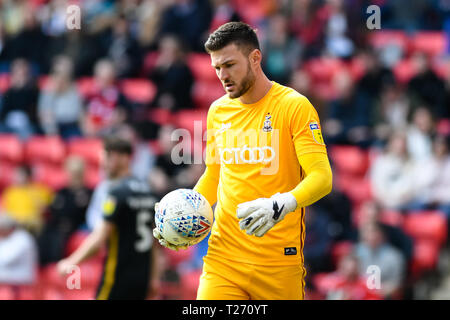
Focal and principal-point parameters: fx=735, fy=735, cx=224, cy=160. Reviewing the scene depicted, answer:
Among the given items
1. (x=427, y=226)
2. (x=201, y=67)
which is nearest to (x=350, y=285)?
(x=427, y=226)

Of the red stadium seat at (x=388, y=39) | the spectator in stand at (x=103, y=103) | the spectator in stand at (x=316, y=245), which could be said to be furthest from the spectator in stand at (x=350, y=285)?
the spectator in stand at (x=103, y=103)

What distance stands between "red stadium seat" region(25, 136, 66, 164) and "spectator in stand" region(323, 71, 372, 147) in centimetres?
495

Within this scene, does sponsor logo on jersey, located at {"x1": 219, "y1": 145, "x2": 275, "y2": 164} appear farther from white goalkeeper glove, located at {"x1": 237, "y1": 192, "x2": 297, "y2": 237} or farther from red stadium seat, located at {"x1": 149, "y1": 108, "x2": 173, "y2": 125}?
red stadium seat, located at {"x1": 149, "y1": 108, "x2": 173, "y2": 125}

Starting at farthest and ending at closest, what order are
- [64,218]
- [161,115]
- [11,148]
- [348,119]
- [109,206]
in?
[11,148] → [161,115] → [64,218] → [348,119] → [109,206]

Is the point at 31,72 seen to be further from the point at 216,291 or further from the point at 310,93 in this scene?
the point at 216,291

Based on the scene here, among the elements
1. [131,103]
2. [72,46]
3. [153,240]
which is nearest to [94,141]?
[131,103]

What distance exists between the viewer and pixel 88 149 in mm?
12867

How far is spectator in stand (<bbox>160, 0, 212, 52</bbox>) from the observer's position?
1325 cm

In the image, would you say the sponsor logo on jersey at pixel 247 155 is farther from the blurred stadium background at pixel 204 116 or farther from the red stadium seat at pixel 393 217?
the red stadium seat at pixel 393 217

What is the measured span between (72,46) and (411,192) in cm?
721

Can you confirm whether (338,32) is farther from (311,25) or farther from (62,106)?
(62,106)

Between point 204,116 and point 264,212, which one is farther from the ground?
point 204,116

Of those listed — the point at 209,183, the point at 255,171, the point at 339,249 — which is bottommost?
the point at 339,249

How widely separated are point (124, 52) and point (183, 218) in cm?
888
